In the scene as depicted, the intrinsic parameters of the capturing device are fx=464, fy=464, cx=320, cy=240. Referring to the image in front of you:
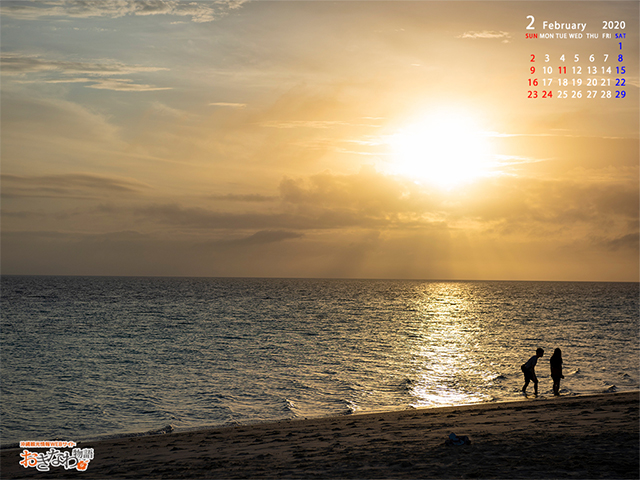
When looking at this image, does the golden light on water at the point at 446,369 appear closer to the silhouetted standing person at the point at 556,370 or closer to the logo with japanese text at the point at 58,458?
the silhouetted standing person at the point at 556,370

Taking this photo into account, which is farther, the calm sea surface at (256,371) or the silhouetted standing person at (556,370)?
the silhouetted standing person at (556,370)

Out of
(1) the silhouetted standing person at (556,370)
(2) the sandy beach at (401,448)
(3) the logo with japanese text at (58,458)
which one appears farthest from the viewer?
(1) the silhouetted standing person at (556,370)

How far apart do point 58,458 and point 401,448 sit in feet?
33.6

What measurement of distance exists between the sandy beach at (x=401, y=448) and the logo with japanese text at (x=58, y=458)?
26cm

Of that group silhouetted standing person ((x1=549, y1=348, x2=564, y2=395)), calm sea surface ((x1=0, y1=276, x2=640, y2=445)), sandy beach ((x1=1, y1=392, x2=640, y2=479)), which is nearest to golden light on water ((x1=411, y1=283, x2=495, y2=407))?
calm sea surface ((x1=0, y1=276, x2=640, y2=445))

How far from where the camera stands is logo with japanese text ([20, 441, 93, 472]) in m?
12.6

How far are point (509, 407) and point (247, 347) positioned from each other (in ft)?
89.3

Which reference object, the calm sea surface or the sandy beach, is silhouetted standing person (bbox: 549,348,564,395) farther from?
the sandy beach

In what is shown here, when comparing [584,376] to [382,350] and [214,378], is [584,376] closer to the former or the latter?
[382,350]

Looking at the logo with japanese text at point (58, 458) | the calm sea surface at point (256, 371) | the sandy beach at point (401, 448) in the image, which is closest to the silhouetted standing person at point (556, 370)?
the calm sea surface at point (256, 371)

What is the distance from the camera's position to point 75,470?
1205cm

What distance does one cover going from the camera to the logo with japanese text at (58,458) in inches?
496

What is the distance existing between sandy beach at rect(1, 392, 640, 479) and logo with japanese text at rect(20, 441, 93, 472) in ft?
0.86

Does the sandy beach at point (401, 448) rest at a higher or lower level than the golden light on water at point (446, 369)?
higher
